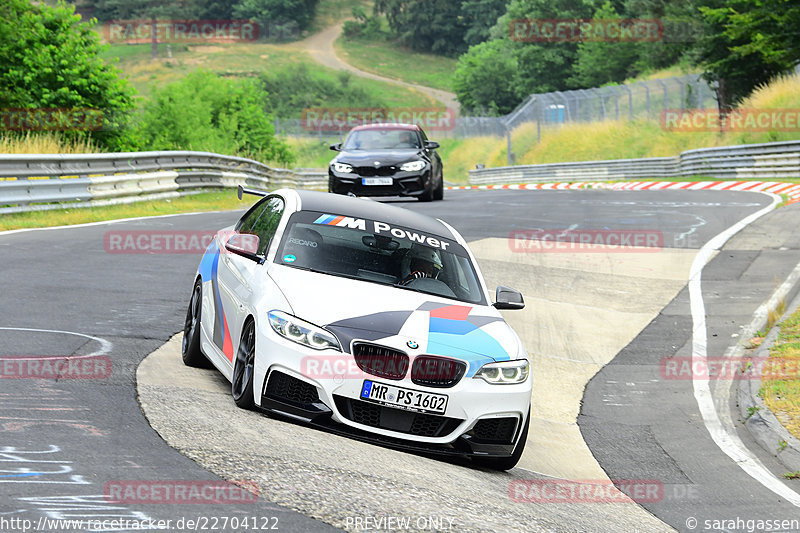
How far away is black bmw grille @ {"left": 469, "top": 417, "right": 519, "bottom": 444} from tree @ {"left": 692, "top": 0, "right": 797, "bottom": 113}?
34.3 metres

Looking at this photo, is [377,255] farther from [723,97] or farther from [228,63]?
[228,63]

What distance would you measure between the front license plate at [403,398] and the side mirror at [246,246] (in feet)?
5.35

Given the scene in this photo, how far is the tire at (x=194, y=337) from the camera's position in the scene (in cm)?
848

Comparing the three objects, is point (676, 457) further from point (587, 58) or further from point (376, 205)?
point (587, 58)

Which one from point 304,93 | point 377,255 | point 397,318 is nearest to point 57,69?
point 377,255

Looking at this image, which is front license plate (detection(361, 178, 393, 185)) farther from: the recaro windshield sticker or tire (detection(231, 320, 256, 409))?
tire (detection(231, 320, 256, 409))

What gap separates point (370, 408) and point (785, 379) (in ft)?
16.3

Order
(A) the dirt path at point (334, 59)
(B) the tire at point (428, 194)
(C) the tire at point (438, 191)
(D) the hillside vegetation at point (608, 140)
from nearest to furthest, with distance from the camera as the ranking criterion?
(B) the tire at point (428, 194), (C) the tire at point (438, 191), (D) the hillside vegetation at point (608, 140), (A) the dirt path at point (334, 59)

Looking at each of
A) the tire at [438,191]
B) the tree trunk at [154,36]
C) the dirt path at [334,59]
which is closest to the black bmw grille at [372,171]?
the tire at [438,191]

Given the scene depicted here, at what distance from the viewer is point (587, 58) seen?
84.4 metres

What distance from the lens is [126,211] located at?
22016 millimetres

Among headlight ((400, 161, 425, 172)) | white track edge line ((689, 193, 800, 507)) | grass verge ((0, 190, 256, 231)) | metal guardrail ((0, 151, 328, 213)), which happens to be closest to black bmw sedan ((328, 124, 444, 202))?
headlight ((400, 161, 425, 172))

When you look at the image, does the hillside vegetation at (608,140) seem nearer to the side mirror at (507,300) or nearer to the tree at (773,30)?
the tree at (773,30)

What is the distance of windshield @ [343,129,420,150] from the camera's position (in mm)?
22859
